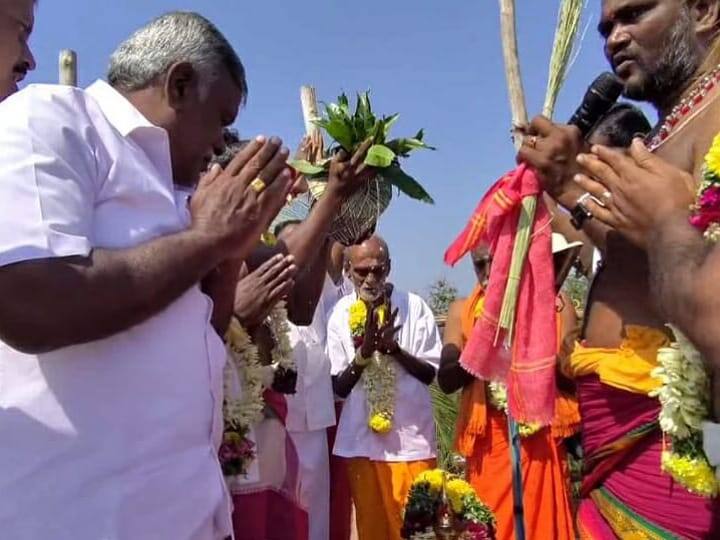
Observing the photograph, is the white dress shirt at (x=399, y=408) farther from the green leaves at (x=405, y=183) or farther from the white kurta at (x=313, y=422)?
the green leaves at (x=405, y=183)

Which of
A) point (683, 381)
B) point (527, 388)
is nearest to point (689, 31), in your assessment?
point (683, 381)

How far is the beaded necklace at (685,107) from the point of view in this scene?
2.31 metres

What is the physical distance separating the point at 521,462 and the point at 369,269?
5.62 ft

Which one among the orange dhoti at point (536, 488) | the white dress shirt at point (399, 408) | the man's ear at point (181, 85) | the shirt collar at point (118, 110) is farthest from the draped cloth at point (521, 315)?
the white dress shirt at point (399, 408)

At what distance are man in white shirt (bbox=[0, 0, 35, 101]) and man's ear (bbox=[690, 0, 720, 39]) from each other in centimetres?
210

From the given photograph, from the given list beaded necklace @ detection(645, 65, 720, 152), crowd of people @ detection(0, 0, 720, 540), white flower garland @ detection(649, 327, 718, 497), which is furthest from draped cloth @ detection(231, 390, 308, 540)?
beaded necklace @ detection(645, 65, 720, 152)

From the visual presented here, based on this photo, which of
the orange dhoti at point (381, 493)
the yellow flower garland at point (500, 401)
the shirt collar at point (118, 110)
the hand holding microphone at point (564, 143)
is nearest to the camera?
the shirt collar at point (118, 110)

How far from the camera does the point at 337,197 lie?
322 cm

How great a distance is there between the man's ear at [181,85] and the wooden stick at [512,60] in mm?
1476

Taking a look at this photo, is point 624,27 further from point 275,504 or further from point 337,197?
point 275,504

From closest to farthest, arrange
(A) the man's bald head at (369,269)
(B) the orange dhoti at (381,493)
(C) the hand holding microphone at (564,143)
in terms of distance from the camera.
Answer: (C) the hand holding microphone at (564,143), (B) the orange dhoti at (381,493), (A) the man's bald head at (369,269)

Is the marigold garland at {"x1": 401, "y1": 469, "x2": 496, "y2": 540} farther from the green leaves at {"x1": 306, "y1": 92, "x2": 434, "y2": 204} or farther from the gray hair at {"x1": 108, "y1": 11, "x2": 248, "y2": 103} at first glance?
A: the gray hair at {"x1": 108, "y1": 11, "x2": 248, "y2": 103}


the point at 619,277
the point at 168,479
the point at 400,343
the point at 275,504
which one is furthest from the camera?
the point at 400,343

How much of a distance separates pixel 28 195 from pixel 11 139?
0.49ft
